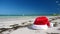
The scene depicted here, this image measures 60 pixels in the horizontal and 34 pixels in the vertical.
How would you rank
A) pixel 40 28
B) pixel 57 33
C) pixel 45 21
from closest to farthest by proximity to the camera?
pixel 57 33, pixel 40 28, pixel 45 21

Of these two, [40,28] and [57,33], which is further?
[40,28]

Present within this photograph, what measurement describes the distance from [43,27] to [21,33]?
1.24m

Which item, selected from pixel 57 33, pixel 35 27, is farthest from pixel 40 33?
pixel 35 27

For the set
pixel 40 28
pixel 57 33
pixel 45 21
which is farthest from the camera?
pixel 45 21

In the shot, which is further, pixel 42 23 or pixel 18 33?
pixel 42 23

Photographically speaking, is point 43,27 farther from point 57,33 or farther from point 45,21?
point 57,33

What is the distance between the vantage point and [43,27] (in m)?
6.58

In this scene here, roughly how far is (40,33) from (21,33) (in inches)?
25.7

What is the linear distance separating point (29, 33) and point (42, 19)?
1567mm

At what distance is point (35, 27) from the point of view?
22.0ft

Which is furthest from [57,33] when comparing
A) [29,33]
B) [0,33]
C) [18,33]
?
[0,33]

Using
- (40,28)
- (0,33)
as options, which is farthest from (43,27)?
(0,33)

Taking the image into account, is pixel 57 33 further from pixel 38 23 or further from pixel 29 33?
pixel 38 23

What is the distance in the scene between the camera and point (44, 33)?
5.68 meters
